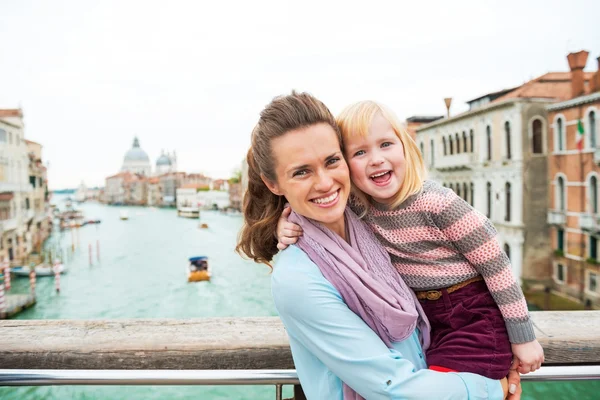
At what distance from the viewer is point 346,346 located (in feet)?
2.55

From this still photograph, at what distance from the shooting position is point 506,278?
3.02 feet

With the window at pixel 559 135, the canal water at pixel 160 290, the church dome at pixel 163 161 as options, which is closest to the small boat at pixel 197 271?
the canal water at pixel 160 290

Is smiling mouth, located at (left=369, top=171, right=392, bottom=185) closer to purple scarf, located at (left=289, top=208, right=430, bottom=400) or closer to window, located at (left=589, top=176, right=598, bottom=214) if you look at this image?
purple scarf, located at (left=289, top=208, right=430, bottom=400)

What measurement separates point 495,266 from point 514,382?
22 centimetres

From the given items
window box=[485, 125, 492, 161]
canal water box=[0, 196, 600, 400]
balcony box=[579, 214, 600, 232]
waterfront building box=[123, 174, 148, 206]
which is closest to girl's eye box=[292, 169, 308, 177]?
canal water box=[0, 196, 600, 400]

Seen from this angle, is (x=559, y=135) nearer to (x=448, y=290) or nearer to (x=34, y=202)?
(x=448, y=290)

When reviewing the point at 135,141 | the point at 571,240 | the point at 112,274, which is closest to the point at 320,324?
the point at 571,240

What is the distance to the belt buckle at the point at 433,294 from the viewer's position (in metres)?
0.97

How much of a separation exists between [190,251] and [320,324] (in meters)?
32.0

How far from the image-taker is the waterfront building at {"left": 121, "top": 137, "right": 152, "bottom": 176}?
95.6 m

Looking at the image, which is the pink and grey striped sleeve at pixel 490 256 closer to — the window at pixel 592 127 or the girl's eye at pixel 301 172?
the girl's eye at pixel 301 172

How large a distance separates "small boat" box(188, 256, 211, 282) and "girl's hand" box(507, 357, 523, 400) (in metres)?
22.1

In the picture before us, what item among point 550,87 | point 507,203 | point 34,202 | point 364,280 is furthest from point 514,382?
point 34,202

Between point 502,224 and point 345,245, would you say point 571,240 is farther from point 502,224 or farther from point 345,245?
point 345,245
